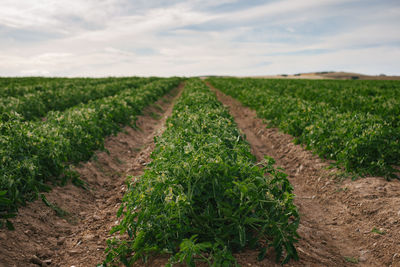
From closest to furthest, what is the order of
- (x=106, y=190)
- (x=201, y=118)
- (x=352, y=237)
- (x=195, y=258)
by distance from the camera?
(x=195, y=258)
(x=352, y=237)
(x=106, y=190)
(x=201, y=118)

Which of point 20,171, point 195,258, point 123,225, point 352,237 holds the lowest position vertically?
point 352,237

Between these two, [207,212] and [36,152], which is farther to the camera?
[36,152]

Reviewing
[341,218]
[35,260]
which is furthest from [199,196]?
[341,218]

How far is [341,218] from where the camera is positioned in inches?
201

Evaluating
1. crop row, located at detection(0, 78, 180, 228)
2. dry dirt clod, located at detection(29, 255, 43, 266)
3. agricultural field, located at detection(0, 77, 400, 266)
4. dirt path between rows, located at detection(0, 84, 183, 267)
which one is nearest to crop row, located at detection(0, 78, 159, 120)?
crop row, located at detection(0, 78, 180, 228)

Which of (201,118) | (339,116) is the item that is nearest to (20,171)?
(201,118)

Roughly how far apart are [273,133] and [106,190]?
6.41 metres

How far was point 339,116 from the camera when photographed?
26.0 feet

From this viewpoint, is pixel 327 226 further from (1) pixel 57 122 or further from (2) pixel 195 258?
(1) pixel 57 122

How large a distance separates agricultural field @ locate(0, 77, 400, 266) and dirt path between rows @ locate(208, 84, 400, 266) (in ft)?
0.08

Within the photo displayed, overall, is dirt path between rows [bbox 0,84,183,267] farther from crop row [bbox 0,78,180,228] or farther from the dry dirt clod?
crop row [bbox 0,78,180,228]

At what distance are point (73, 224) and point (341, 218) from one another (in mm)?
4641

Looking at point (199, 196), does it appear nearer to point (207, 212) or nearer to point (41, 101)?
point (207, 212)

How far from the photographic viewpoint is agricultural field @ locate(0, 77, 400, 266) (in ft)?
10.3
